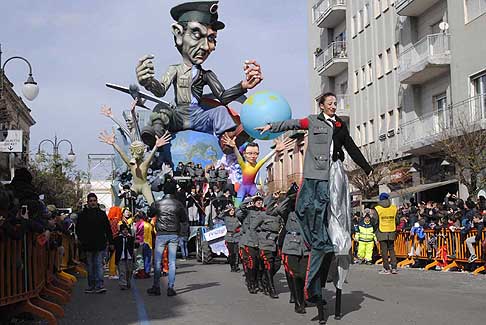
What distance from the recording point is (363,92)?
42.0 metres

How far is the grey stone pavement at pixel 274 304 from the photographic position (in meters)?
8.98

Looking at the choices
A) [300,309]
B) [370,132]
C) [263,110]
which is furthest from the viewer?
[370,132]

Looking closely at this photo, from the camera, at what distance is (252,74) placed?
90.0 ft

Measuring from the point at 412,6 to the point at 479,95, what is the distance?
8.37m

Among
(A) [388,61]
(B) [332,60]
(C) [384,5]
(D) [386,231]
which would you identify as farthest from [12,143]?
(B) [332,60]

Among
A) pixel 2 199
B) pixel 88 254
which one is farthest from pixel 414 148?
pixel 2 199

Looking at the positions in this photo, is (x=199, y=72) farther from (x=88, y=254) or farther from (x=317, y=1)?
(x=317, y=1)

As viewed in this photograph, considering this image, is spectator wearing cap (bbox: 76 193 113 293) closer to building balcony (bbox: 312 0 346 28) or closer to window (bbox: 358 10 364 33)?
window (bbox: 358 10 364 33)

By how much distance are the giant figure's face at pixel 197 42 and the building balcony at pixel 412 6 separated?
9.90 metres

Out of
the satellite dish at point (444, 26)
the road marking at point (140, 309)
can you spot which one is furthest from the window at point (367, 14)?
the road marking at point (140, 309)

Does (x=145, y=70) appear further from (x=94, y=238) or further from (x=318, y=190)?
(x=318, y=190)

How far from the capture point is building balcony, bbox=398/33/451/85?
1187 inches

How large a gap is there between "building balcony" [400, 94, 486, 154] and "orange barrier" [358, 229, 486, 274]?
4.95 metres

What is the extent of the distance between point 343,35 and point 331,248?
39.7m
